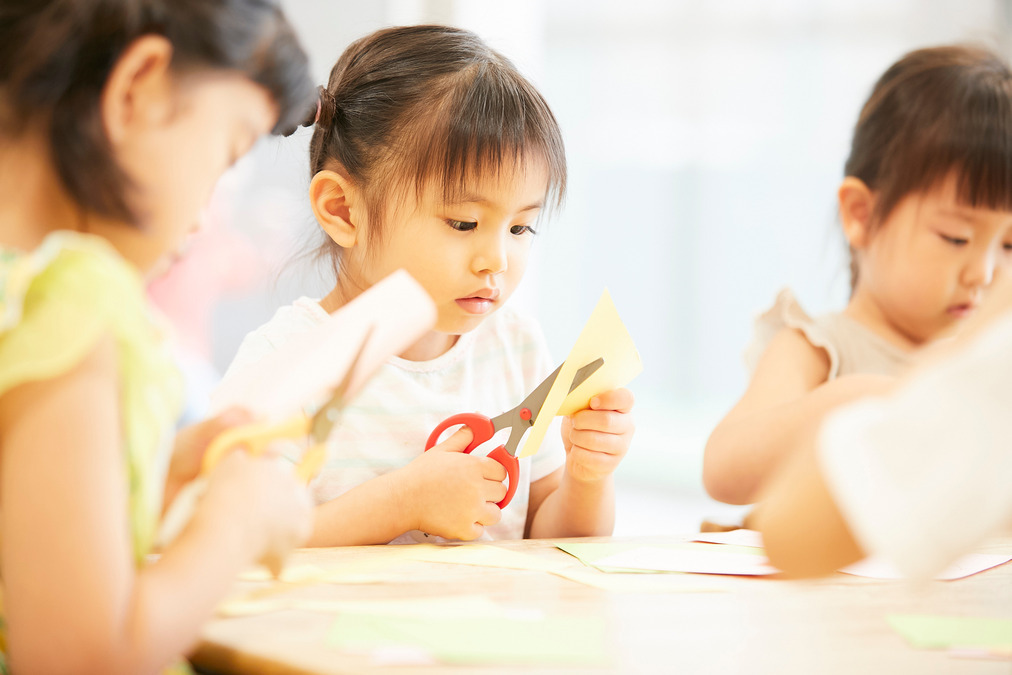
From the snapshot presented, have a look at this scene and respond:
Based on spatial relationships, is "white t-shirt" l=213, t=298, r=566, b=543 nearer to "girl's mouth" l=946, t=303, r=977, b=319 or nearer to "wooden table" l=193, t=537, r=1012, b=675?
"wooden table" l=193, t=537, r=1012, b=675

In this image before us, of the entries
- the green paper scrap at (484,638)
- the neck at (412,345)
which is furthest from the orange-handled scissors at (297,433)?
the neck at (412,345)

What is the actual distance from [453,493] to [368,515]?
0.29 ft

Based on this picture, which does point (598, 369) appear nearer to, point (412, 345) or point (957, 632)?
point (412, 345)

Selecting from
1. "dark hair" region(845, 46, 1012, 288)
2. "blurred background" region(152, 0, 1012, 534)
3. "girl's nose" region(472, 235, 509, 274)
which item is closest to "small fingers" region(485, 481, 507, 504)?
"girl's nose" region(472, 235, 509, 274)

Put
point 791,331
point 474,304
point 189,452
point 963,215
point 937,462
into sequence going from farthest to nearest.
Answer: point 791,331
point 963,215
point 474,304
point 189,452
point 937,462

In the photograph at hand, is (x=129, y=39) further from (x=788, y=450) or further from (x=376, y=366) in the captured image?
(x=788, y=450)

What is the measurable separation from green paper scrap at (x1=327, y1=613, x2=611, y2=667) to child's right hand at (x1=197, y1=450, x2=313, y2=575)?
0.06 meters

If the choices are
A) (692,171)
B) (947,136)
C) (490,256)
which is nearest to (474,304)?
(490,256)

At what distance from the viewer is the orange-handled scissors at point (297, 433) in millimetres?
529

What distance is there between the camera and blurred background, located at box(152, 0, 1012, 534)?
281cm

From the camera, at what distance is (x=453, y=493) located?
854 mm

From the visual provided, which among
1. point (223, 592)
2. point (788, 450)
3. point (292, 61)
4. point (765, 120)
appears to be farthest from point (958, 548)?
point (765, 120)

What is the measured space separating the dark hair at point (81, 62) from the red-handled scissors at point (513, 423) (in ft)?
1.40

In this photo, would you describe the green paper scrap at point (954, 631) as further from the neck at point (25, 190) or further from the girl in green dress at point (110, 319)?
the neck at point (25, 190)
